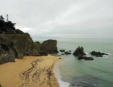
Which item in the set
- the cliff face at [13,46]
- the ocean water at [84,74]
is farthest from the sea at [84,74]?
the cliff face at [13,46]

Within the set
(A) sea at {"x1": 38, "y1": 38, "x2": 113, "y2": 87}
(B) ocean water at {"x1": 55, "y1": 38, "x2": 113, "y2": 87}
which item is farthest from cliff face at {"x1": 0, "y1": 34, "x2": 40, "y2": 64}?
(B) ocean water at {"x1": 55, "y1": 38, "x2": 113, "y2": 87}

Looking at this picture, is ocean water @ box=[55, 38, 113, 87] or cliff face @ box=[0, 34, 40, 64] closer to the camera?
ocean water @ box=[55, 38, 113, 87]

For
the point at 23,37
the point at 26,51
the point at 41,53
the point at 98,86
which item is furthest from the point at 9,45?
the point at 98,86

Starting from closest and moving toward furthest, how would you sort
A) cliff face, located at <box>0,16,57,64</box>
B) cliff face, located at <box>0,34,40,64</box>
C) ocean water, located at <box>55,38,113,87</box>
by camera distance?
1. ocean water, located at <box>55,38,113,87</box>
2. cliff face, located at <box>0,34,40,64</box>
3. cliff face, located at <box>0,16,57,64</box>

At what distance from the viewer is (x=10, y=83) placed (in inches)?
546

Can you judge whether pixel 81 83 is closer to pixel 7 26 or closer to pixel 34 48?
pixel 34 48

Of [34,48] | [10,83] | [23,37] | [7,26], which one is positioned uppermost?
[7,26]

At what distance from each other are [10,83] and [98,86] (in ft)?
42.6

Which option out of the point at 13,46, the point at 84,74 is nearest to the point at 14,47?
the point at 13,46

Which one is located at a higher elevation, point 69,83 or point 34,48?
point 34,48

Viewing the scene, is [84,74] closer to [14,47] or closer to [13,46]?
[14,47]

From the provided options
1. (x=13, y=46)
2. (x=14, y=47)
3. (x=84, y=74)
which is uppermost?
(x=13, y=46)

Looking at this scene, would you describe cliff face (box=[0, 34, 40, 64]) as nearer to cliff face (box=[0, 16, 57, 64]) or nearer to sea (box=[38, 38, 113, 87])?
cliff face (box=[0, 16, 57, 64])

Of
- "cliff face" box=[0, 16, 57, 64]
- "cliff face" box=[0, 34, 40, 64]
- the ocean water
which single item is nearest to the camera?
the ocean water
